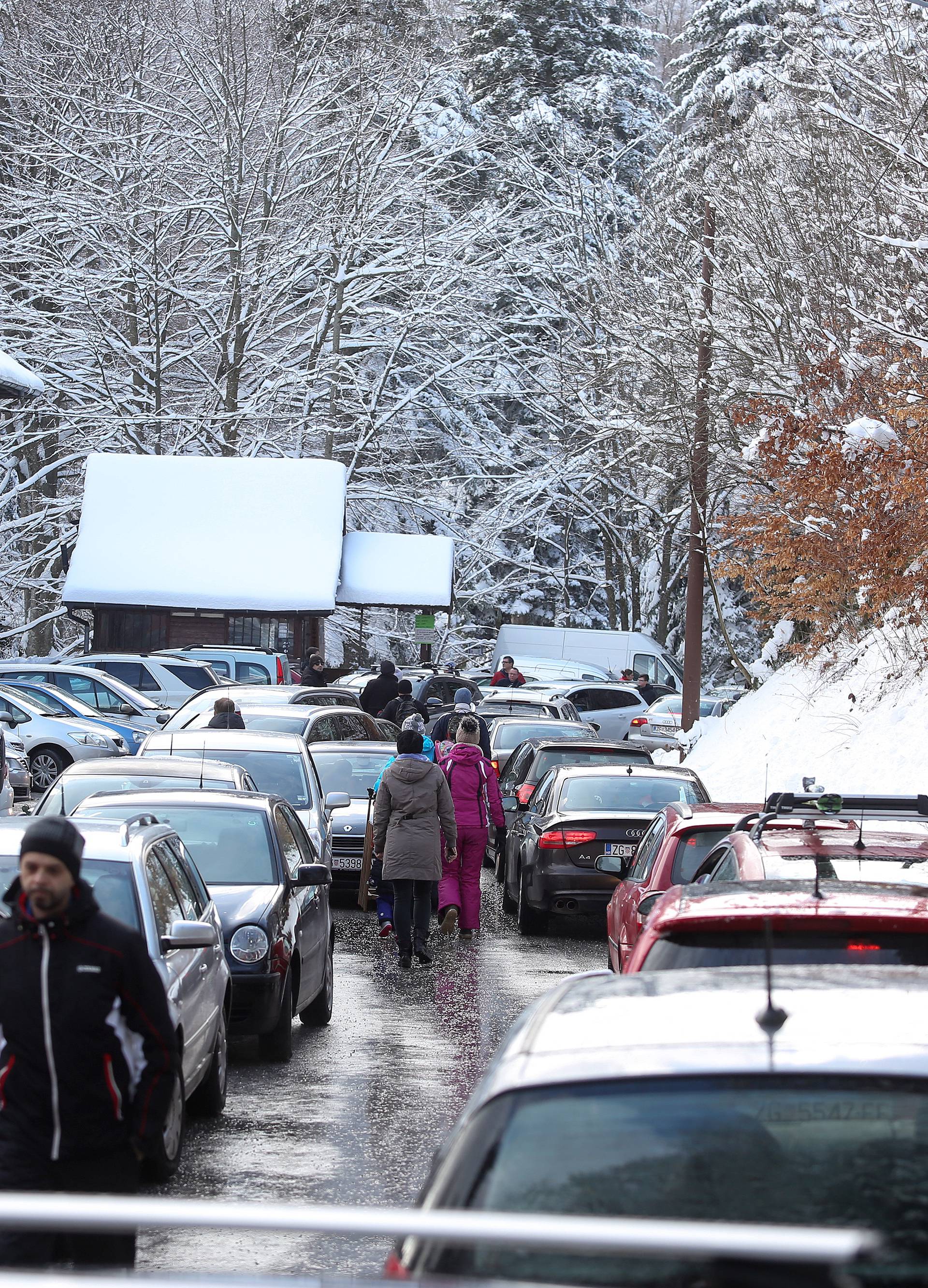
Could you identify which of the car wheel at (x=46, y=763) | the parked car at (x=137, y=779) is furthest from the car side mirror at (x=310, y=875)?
the car wheel at (x=46, y=763)

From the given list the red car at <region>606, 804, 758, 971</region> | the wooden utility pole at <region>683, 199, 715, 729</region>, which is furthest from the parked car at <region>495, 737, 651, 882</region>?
the wooden utility pole at <region>683, 199, 715, 729</region>

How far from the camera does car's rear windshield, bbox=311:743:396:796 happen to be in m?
17.8

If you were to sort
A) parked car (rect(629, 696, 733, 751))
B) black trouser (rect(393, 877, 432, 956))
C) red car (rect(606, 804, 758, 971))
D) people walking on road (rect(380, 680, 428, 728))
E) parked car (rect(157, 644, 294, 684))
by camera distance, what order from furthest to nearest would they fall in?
parked car (rect(157, 644, 294, 684)) < parked car (rect(629, 696, 733, 751)) < people walking on road (rect(380, 680, 428, 728)) < black trouser (rect(393, 877, 432, 956)) < red car (rect(606, 804, 758, 971))

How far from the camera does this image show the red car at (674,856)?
9.73 m

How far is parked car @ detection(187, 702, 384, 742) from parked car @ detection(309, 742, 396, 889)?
75 centimetres

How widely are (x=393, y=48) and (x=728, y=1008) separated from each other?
175 feet

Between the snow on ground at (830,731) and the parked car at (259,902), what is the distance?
8.47 meters

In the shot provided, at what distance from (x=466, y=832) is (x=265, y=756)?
2.04m

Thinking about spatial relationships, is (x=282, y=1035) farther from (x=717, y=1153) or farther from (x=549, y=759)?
(x=549, y=759)

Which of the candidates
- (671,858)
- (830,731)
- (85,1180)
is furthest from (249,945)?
(830,731)

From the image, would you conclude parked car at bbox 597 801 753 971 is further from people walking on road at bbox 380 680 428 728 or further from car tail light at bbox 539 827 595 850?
people walking on road at bbox 380 680 428 728

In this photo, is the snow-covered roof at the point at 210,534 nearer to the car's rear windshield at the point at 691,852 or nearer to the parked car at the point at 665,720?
the parked car at the point at 665,720

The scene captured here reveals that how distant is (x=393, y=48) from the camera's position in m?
53.2

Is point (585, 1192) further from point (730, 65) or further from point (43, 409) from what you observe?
point (730, 65)
